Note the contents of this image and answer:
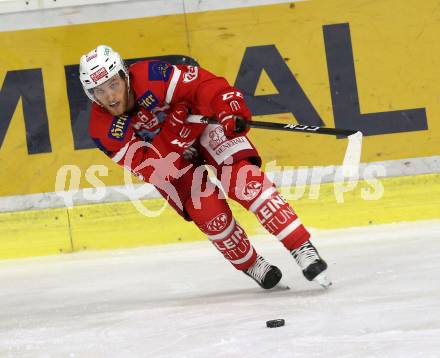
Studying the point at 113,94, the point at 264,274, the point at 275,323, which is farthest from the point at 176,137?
the point at 275,323

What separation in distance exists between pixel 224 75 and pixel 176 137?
180 cm

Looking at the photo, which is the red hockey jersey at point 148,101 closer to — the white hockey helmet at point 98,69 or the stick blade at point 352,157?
the white hockey helmet at point 98,69

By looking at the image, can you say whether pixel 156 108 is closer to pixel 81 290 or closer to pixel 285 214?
pixel 285 214

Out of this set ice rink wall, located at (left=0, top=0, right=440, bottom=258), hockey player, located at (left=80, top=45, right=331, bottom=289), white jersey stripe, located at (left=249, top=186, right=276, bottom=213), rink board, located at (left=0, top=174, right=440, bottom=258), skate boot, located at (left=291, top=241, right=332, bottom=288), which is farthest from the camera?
ice rink wall, located at (left=0, top=0, right=440, bottom=258)

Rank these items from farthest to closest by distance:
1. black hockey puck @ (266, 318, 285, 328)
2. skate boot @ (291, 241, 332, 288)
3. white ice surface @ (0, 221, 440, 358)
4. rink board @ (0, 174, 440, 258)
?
rink board @ (0, 174, 440, 258) < skate boot @ (291, 241, 332, 288) < black hockey puck @ (266, 318, 285, 328) < white ice surface @ (0, 221, 440, 358)

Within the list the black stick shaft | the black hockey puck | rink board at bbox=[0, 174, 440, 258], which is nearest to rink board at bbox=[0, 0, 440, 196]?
rink board at bbox=[0, 174, 440, 258]

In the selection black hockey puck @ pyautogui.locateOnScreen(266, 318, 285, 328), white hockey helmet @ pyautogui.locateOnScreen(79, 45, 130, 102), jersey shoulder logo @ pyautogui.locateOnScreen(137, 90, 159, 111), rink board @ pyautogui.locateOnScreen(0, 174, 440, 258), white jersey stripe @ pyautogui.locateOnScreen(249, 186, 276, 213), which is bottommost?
rink board @ pyautogui.locateOnScreen(0, 174, 440, 258)

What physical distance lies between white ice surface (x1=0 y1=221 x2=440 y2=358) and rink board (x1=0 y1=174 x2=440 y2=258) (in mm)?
110

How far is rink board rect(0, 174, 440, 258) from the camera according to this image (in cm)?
550

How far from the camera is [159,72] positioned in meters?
3.91

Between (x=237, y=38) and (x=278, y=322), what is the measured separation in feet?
9.81

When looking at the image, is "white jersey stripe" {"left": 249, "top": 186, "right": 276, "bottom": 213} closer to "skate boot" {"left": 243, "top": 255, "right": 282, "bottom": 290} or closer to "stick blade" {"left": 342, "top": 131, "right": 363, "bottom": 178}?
"skate boot" {"left": 243, "top": 255, "right": 282, "bottom": 290}

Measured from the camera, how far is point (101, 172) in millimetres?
5660

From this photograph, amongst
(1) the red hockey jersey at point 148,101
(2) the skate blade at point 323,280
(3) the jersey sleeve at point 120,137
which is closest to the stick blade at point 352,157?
(1) the red hockey jersey at point 148,101
